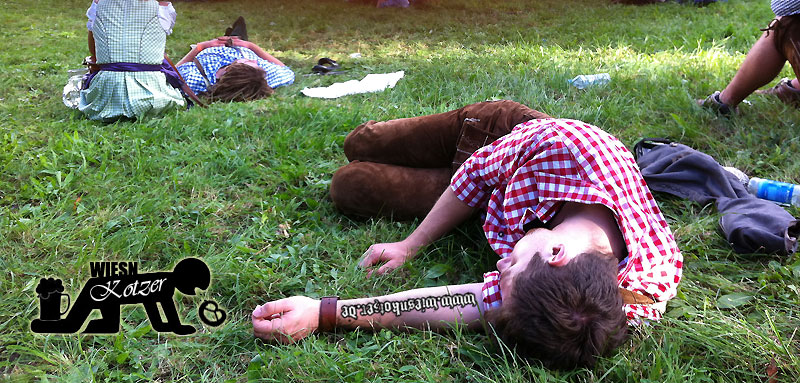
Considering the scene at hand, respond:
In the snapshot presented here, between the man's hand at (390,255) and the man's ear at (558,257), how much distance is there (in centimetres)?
71

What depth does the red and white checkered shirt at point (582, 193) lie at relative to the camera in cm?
158

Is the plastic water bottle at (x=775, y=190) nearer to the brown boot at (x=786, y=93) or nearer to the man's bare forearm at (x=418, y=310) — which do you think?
the brown boot at (x=786, y=93)

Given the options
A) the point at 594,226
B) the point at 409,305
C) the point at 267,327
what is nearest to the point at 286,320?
the point at 267,327

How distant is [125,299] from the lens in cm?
174

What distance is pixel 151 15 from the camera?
385 cm

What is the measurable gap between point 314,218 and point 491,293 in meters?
1.05

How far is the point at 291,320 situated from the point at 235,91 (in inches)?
126

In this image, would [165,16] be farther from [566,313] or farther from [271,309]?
[566,313]

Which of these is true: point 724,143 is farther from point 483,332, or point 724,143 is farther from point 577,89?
point 483,332

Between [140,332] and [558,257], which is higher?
[558,257]

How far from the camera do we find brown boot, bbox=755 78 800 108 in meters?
3.34

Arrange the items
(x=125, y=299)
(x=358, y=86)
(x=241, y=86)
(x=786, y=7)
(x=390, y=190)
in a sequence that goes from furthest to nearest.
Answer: (x=358, y=86)
(x=241, y=86)
(x=786, y=7)
(x=390, y=190)
(x=125, y=299)

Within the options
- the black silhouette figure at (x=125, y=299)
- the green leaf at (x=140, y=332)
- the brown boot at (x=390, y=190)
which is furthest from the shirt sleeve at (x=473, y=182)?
the green leaf at (x=140, y=332)

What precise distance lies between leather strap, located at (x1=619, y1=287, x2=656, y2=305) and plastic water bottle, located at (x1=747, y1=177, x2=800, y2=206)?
127 centimetres
